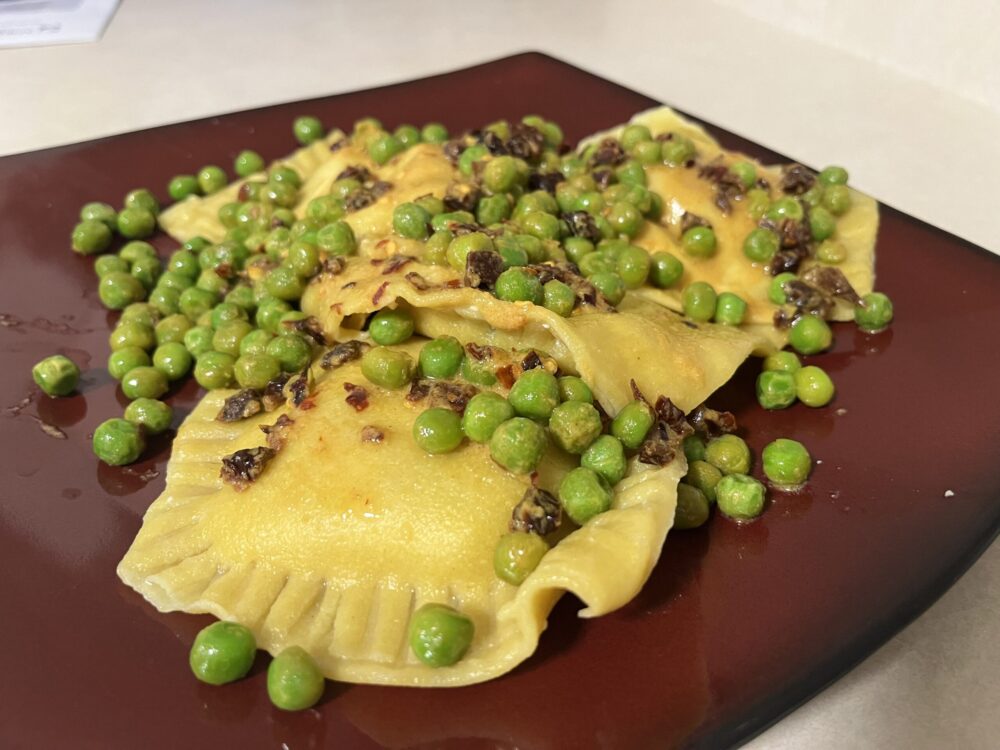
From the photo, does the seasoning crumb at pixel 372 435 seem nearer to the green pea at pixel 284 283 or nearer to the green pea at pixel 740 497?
the green pea at pixel 284 283

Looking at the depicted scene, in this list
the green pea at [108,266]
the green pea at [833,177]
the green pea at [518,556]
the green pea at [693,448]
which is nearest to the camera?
the green pea at [518,556]

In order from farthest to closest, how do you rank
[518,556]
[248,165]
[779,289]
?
[248,165] → [779,289] → [518,556]

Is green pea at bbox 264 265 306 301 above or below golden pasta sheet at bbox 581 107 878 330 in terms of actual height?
below

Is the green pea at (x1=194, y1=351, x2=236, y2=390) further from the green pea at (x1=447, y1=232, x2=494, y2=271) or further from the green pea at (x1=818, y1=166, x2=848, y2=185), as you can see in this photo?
the green pea at (x1=818, y1=166, x2=848, y2=185)

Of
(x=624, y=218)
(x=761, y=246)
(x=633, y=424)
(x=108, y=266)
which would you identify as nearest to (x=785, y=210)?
(x=761, y=246)

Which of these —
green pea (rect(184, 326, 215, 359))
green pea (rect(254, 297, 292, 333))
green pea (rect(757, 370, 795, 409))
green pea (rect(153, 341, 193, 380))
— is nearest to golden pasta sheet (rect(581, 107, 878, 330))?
green pea (rect(757, 370, 795, 409))

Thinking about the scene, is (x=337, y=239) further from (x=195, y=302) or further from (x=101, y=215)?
(x=101, y=215)

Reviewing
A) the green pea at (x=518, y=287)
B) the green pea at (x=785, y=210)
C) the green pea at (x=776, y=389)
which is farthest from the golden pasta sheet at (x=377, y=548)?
the green pea at (x=785, y=210)
